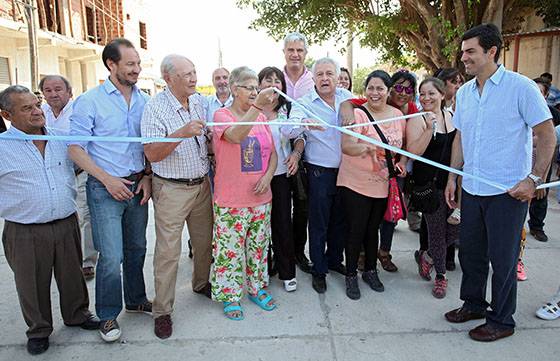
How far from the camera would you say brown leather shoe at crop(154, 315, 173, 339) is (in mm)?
2719

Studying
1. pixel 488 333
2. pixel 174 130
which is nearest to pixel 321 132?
pixel 174 130

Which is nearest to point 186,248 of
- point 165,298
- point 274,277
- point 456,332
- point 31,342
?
Result: point 274,277

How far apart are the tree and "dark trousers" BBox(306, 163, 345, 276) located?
6402 mm

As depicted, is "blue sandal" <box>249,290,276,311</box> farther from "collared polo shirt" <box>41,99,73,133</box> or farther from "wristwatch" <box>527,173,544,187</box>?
"collared polo shirt" <box>41,99,73,133</box>

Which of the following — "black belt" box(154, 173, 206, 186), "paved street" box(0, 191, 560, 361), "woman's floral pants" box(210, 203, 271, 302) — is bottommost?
"paved street" box(0, 191, 560, 361)

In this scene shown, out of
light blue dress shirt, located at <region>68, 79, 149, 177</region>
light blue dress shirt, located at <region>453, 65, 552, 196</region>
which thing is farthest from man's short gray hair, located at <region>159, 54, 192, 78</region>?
light blue dress shirt, located at <region>453, 65, 552, 196</region>

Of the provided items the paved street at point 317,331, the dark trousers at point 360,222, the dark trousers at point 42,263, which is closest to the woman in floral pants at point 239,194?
the paved street at point 317,331

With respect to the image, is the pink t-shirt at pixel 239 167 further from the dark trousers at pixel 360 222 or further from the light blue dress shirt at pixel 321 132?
the dark trousers at pixel 360 222

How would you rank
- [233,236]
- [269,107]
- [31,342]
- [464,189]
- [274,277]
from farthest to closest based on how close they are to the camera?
[274,277], [269,107], [233,236], [464,189], [31,342]

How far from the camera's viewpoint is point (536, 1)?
28.7 ft

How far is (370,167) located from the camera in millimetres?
3029

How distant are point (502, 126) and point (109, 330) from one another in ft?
9.11

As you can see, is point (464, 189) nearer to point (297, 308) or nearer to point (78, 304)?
point (297, 308)

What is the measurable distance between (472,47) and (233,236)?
1.96 m
